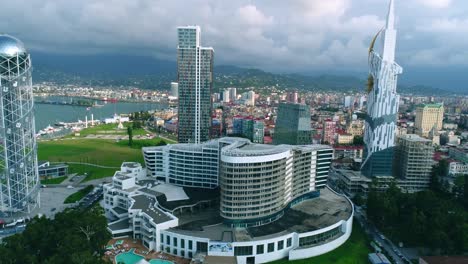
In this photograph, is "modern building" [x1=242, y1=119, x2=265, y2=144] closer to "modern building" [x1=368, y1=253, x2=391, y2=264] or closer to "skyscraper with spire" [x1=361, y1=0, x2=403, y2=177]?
"skyscraper with spire" [x1=361, y1=0, x2=403, y2=177]

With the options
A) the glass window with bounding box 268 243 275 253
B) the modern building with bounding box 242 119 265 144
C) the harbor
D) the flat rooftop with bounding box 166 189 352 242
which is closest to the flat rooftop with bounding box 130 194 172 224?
the flat rooftop with bounding box 166 189 352 242

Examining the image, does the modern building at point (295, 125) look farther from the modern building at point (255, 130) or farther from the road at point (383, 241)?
the modern building at point (255, 130)

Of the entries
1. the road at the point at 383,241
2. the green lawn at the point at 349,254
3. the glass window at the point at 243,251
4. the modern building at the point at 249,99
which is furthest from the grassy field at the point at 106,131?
the modern building at the point at 249,99

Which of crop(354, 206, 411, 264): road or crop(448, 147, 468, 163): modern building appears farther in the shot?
crop(448, 147, 468, 163): modern building

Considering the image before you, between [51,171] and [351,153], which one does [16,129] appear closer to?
[51,171]

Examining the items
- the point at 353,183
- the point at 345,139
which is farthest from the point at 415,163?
the point at 345,139

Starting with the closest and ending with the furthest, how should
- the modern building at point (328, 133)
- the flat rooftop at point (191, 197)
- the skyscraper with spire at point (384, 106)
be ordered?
the flat rooftop at point (191, 197) → the skyscraper with spire at point (384, 106) → the modern building at point (328, 133)
